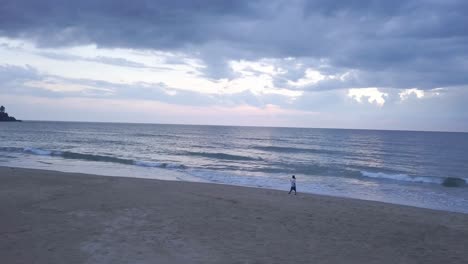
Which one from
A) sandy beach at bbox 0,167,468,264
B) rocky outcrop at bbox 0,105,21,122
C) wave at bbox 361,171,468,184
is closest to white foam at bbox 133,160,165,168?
sandy beach at bbox 0,167,468,264

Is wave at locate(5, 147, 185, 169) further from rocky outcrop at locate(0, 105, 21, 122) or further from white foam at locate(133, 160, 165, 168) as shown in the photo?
rocky outcrop at locate(0, 105, 21, 122)

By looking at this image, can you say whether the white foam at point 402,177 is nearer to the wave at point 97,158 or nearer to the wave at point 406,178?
the wave at point 406,178

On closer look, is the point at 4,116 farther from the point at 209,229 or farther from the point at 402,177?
the point at 209,229

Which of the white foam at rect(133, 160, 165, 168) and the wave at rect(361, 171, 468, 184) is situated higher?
the wave at rect(361, 171, 468, 184)

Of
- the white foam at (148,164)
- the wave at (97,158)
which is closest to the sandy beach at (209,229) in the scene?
the white foam at (148,164)

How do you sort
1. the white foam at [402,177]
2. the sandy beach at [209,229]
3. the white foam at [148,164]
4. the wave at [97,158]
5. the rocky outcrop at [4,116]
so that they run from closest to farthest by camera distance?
the sandy beach at [209,229], the white foam at [402,177], the white foam at [148,164], the wave at [97,158], the rocky outcrop at [4,116]

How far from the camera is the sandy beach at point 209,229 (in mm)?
8227

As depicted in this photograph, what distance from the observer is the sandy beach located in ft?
27.0

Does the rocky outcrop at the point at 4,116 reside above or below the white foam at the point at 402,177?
above

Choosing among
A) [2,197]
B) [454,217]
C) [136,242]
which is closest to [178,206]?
[136,242]

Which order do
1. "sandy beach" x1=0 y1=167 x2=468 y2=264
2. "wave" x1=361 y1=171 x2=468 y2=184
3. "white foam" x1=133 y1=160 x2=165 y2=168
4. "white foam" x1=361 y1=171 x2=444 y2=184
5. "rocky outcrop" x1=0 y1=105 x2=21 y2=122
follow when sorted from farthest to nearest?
"rocky outcrop" x1=0 y1=105 x2=21 y2=122, "white foam" x1=133 y1=160 x2=165 y2=168, "white foam" x1=361 y1=171 x2=444 y2=184, "wave" x1=361 y1=171 x2=468 y2=184, "sandy beach" x1=0 y1=167 x2=468 y2=264

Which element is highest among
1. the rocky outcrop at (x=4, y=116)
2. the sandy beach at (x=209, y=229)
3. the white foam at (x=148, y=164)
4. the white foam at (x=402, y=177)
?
the rocky outcrop at (x=4, y=116)

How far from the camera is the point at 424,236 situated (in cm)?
1086

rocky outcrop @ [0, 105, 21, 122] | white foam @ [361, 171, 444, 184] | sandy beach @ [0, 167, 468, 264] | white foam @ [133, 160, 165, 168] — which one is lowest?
white foam @ [133, 160, 165, 168]
